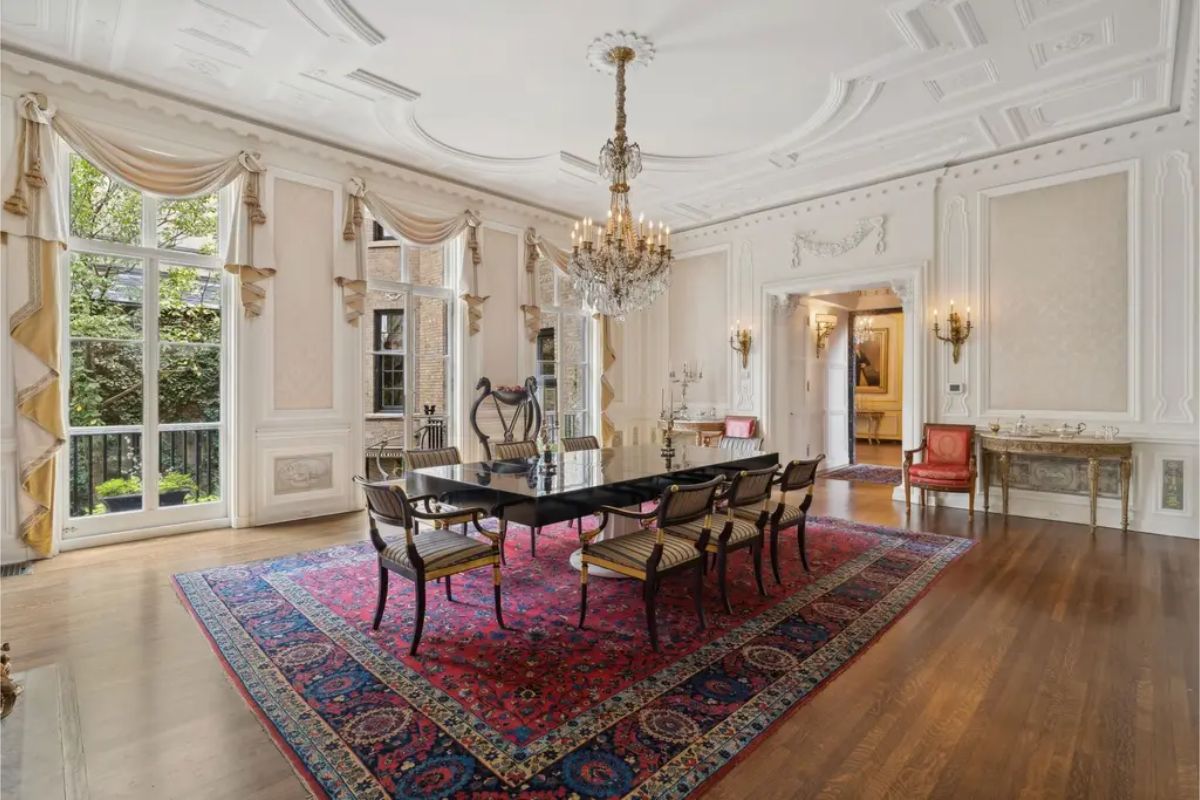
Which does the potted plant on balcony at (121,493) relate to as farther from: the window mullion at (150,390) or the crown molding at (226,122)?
the crown molding at (226,122)

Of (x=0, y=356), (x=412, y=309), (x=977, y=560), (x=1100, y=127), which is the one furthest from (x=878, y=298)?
(x=0, y=356)

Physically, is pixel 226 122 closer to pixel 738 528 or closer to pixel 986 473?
pixel 738 528

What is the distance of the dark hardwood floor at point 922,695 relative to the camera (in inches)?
77.6

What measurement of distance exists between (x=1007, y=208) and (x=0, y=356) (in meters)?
8.74

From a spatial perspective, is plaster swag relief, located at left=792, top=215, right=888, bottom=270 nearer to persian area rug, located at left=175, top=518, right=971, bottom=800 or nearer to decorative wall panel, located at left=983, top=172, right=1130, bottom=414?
decorative wall panel, located at left=983, top=172, right=1130, bottom=414

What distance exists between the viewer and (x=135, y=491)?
196 inches

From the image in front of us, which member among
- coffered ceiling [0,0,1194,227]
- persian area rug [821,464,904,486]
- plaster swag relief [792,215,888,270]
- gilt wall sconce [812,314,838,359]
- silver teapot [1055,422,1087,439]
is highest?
coffered ceiling [0,0,1194,227]

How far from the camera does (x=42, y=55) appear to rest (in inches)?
168

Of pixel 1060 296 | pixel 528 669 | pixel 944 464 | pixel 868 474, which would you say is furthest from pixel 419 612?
pixel 868 474

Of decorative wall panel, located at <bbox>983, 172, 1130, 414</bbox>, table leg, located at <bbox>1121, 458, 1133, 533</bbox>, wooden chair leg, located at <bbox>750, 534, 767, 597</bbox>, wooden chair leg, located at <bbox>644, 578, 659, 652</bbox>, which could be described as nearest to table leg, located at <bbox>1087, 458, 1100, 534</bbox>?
table leg, located at <bbox>1121, 458, 1133, 533</bbox>

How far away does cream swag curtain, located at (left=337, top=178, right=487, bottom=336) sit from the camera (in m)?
6.00

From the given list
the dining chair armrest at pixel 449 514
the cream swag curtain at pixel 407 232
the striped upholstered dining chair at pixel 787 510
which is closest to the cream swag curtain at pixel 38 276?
the cream swag curtain at pixel 407 232

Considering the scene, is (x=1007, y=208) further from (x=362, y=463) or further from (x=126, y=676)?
(x=126, y=676)

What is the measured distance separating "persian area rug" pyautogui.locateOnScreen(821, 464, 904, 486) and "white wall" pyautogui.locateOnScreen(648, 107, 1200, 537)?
4.66 feet
